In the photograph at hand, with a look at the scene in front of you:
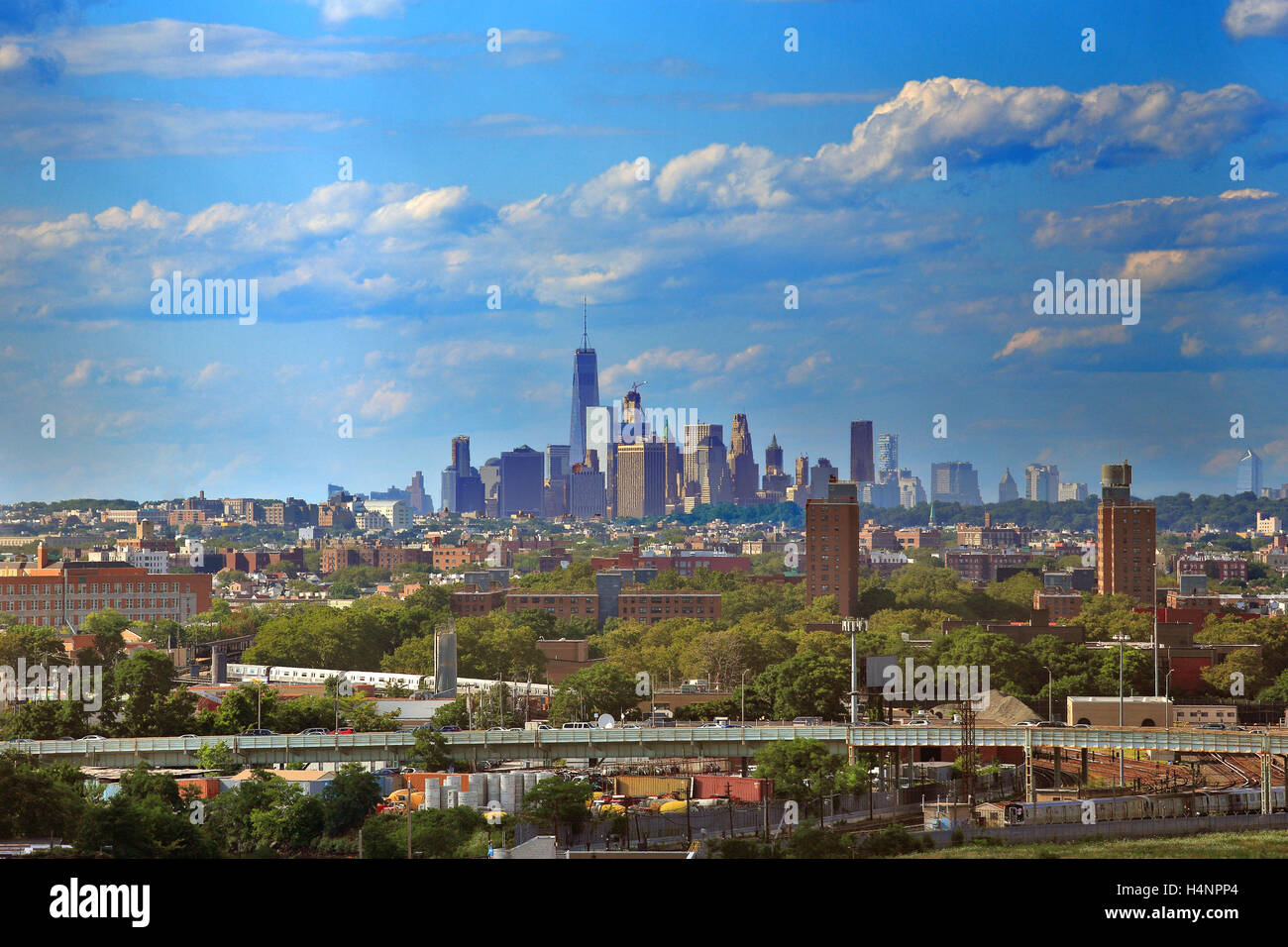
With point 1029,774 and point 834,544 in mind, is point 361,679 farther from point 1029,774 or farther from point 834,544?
point 834,544

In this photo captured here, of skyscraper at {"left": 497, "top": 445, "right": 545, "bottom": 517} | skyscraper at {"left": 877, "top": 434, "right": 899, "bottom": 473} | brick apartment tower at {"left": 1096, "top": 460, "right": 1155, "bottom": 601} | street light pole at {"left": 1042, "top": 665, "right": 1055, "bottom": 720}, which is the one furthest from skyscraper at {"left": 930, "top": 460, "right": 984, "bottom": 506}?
street light pole at {"left": 1042, "top": 665, "right": 1055, "bottom": 720}

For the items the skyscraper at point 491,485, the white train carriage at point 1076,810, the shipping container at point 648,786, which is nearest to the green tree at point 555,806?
the shipping container at point 648,786

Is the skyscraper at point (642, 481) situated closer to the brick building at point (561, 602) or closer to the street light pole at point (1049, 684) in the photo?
the brick building at point (561, 602)

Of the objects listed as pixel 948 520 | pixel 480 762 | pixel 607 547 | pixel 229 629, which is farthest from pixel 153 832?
pixel 948 520

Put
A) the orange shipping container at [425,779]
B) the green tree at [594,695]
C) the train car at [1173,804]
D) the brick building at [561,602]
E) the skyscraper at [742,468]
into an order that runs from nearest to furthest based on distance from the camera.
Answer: the train car at [1173,804] < the orange shipping container at [425,779] < the green tree at [594,695] < the brick building at [561,602] < the skyscraper at [742,468]

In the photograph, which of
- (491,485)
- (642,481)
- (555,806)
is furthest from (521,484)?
(555,806)

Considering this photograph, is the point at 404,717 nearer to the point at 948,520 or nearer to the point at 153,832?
the point at 153,832
